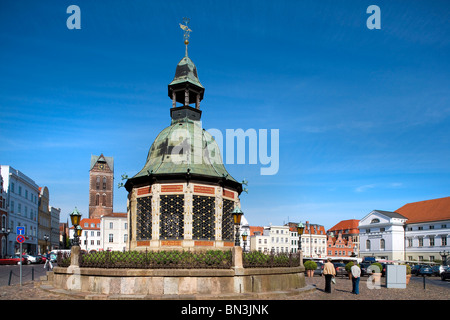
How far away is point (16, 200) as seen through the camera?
63312mm

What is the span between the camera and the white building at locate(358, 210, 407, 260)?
270 feet

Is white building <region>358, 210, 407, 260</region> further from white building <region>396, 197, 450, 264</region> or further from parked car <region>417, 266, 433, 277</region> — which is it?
parked car <region>417, 266, 433, 277</region>

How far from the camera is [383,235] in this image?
84875 mm

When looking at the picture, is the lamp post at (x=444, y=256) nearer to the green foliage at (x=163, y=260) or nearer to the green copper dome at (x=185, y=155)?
the green copper dome at (x=185, y=155)

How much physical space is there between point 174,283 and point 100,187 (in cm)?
12606

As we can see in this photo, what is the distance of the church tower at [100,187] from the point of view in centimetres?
13112

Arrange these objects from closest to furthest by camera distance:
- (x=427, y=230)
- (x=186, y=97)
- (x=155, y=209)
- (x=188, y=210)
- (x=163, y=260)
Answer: (x=163, y=260)
(x=188, y=210)
(x=155, y=209)
(x=186, y=97)
(x=427, y=230)

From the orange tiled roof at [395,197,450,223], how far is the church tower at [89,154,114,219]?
299ft

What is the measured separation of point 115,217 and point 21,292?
276 ft

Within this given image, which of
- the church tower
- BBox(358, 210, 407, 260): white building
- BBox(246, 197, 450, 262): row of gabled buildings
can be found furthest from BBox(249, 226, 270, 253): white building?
the church tower

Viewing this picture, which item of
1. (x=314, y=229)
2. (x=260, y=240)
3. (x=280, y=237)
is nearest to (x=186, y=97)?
(x=260, y=240)

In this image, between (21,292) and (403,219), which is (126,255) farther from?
(403,219)

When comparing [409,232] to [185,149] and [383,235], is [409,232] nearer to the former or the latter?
[383,235]

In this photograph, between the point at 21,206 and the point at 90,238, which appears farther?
the point at 90,238
